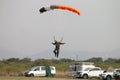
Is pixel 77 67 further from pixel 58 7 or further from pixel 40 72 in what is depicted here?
pixel 58 7

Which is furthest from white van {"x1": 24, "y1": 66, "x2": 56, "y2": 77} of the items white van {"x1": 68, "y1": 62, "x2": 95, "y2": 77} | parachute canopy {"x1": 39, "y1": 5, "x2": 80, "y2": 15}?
parachute canopy {"x1": 39, "y1": 5, "x2": 80, "y2": 15}

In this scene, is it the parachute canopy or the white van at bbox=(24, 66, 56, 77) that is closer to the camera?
the parachute canopy

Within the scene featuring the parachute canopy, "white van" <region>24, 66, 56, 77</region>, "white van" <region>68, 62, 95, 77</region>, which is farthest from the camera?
"white van" <region>24, 66, 56, 77</region>

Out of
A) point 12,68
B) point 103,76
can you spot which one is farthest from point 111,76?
point 12,68

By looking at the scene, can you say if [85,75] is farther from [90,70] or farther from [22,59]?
[22,59]

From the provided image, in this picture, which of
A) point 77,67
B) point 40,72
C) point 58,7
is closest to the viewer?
point 58,7

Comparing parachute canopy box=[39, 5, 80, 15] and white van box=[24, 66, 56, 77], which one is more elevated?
parachute canopy box=[39, 5, 80, 15]

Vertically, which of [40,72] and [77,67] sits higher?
[77,67]

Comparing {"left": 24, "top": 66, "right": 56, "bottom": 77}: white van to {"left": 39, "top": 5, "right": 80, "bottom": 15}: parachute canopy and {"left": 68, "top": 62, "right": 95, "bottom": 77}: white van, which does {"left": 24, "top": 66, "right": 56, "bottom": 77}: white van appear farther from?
{"left": 39, "top": 5, "right": 80, "bottom": 15}: parachute canopy

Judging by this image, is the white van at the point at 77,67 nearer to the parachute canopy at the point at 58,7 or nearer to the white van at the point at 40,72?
the white van at the point at 40,72

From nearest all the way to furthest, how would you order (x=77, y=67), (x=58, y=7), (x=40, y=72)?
(x=58, y=7) < (x=77, y=67) < (x=40, y=72)

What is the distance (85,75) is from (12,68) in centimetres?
2811

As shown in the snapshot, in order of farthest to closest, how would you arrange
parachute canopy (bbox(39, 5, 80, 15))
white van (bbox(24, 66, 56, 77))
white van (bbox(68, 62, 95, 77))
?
white van (bbox(24, 66, 56, 77)), white van (bbox(68, 62, 95, 77)), parachute canopy (bbox(39, 5, 80, 15))

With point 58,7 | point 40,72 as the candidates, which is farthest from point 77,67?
point 58,7
